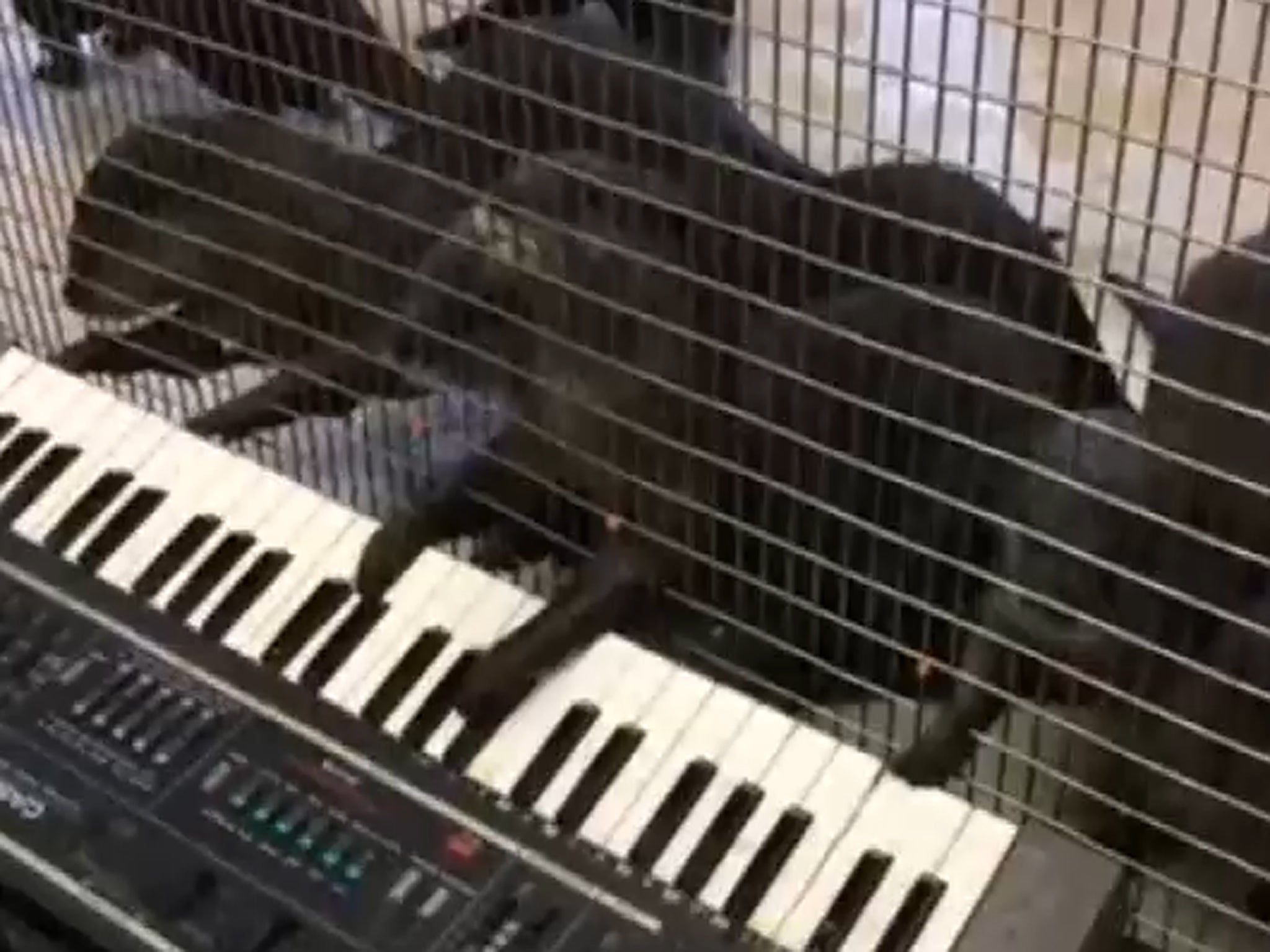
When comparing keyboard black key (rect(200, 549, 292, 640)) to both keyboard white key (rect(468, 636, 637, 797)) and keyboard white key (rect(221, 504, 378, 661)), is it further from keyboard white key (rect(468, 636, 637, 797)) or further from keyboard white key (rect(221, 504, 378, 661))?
keyboard white key (rect(468, 636, 637, 797))

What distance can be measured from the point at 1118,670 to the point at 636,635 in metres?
0.19

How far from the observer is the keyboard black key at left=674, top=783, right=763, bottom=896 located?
70 centimetres

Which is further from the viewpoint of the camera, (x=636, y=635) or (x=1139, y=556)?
(x=636, y=635)

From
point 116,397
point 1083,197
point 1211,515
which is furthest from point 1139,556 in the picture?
point 116,397

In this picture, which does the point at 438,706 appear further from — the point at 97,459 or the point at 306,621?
the point at 97,459

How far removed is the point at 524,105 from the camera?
831 mm

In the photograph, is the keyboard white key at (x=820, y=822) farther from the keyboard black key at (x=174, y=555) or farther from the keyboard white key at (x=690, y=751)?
the keyboard black key at (x=174, y=555)

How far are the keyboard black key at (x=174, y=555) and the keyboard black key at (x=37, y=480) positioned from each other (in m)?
0.08

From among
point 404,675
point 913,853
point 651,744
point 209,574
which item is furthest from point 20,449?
point 913,853

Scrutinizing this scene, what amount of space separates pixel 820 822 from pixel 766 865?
0.08 feet

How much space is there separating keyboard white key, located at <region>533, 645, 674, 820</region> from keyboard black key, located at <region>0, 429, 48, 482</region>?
298 mm

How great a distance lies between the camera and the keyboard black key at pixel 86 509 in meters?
0.86

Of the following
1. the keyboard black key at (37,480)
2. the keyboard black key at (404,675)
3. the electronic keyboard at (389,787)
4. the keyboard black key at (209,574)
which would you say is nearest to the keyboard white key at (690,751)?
the electronic keyboard at (389,787)

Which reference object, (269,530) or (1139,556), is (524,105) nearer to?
(269,530)
